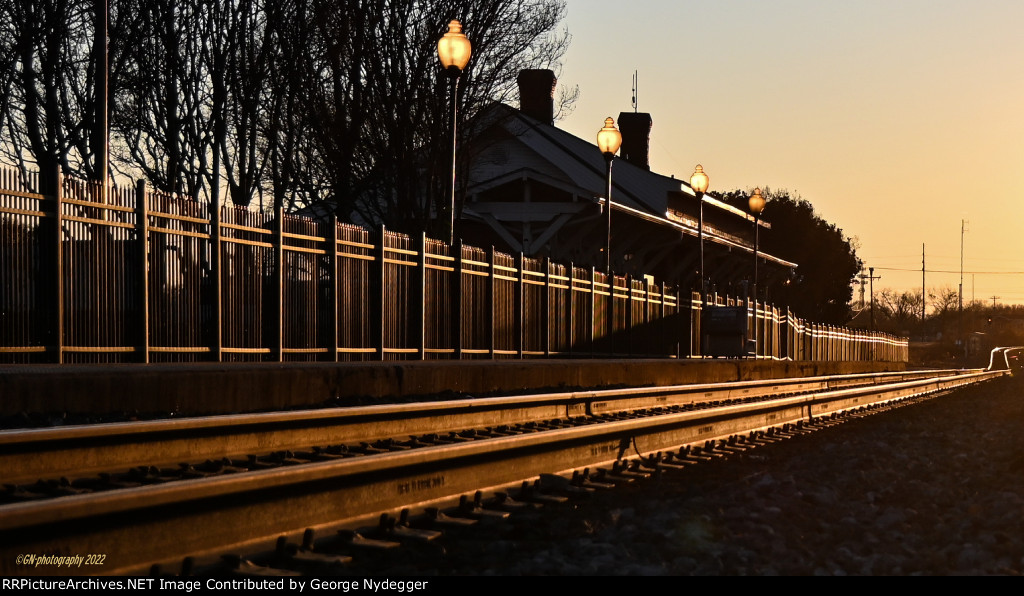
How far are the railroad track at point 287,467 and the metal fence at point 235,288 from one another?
412 centimetres

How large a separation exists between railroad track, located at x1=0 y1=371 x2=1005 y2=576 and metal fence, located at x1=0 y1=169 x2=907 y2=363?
162 inches

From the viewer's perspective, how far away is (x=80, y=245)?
13.3m

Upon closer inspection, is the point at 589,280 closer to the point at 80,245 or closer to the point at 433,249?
the point at 433,249

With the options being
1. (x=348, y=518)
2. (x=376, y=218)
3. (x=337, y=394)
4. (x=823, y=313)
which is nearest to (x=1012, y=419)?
(x=337, y=394)

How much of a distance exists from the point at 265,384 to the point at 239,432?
3.50m

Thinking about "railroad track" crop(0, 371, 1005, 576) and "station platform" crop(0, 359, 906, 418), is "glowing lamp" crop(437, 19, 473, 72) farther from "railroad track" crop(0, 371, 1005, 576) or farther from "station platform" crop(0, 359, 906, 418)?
"railroad track" crop(0, 371, 1005, 576)

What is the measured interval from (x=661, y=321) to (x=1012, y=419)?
42.4ft

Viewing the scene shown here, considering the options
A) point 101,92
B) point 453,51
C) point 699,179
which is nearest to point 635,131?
point 699,179

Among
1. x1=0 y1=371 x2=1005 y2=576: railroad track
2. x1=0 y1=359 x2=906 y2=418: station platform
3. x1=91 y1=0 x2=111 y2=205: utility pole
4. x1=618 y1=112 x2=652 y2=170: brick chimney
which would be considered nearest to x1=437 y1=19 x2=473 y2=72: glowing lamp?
x1=0 y1=359 x2=906 y2=418: station platform

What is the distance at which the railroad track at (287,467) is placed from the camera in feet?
17.1

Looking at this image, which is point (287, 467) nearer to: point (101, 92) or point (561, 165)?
point (101, 92)

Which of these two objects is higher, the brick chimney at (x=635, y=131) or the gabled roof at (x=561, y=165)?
the brick chimney at (x=635, y=131)

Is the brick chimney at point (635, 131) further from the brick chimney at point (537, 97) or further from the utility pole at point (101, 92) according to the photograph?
the utility pole at point (101, 92)

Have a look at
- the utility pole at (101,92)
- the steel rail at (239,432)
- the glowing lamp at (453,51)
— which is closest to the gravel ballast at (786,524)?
the steel rail at (239,432)
